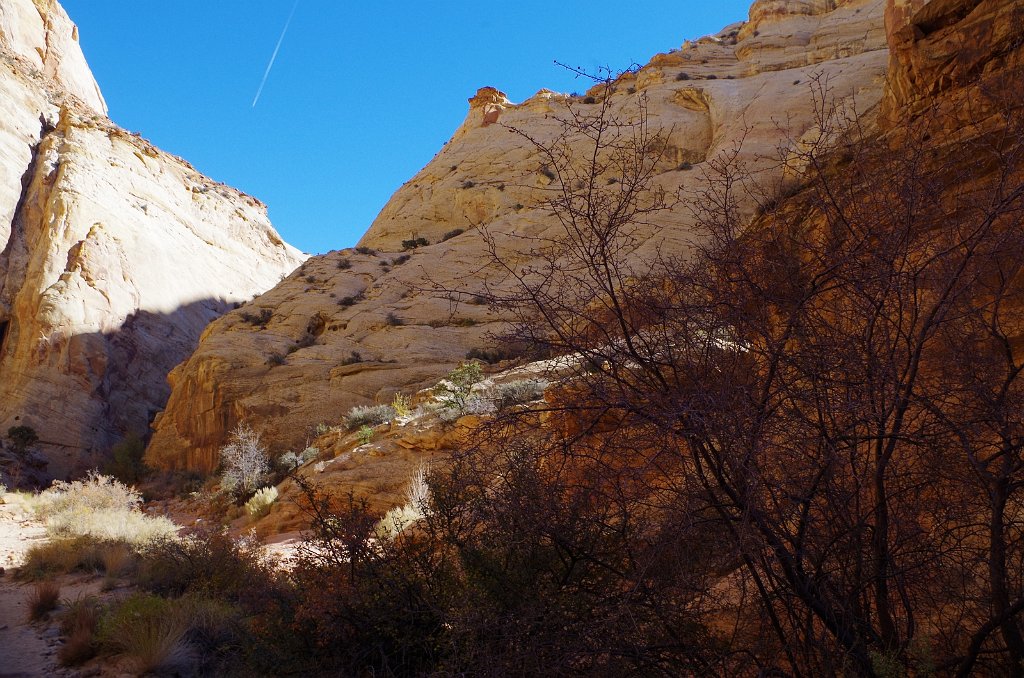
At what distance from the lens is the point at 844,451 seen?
3.22m

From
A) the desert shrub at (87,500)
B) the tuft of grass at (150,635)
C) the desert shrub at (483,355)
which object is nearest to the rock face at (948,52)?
the tuft of grass at (150,635)

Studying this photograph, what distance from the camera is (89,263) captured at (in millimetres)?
29703

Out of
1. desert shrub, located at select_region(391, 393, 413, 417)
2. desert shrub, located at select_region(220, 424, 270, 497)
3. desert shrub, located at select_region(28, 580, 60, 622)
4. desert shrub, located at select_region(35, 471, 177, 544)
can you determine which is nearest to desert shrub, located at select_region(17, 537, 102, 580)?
desert shrub, located at select_region(35, 471, 177, 544)

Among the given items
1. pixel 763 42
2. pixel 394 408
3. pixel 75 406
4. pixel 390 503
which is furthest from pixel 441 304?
pixel 763 42

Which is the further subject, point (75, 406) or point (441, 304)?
point (75, 406)

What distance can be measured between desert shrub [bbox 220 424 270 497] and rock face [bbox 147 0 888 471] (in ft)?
3.00

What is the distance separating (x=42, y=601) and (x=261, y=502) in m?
5.76

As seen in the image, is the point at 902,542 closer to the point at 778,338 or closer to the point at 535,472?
the point at 778,338

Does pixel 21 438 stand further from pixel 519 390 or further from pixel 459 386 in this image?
pixel 519 390

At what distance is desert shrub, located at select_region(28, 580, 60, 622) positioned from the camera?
7.79 meters

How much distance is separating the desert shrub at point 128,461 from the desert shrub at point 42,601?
15.5 metres

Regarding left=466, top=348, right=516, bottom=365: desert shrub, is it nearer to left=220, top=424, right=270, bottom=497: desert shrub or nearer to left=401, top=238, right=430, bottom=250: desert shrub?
left=220, top=424, right=270, bottom=497: desert shrub

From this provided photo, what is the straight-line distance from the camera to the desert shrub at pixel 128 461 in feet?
74.1

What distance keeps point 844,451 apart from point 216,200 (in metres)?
46.3
